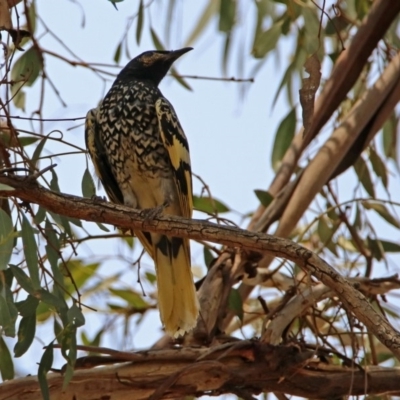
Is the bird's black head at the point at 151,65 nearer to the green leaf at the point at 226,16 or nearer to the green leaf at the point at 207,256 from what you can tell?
the green leaf at the point at 226,16

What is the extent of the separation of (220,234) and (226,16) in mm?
1464

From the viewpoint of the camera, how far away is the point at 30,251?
7.31 ft

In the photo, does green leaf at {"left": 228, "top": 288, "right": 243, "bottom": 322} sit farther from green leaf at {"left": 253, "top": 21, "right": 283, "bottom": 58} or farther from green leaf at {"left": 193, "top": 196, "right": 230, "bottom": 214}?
green leaf at {"left": 253, "top": 21, "right": 283, "bottom": 58}

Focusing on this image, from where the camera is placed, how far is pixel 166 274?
3047 mm

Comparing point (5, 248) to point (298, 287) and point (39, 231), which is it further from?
point (298, 287)

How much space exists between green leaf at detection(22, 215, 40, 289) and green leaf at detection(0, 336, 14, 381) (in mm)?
362

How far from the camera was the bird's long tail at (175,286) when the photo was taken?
286 cm

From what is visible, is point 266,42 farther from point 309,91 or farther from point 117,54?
point 309,91

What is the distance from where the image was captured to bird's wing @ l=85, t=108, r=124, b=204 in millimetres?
3291

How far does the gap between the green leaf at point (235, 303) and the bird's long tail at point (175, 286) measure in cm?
15

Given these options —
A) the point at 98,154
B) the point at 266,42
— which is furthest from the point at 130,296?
the point at 266,42

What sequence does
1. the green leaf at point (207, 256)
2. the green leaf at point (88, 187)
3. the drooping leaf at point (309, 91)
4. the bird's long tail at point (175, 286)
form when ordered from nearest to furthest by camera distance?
1. the drooping leaf at point (309, 91)
2. the green leaf at point (88, 187)
3. the bird's long tail at point (175, 286)
4. the green leaf at point (207, 256)

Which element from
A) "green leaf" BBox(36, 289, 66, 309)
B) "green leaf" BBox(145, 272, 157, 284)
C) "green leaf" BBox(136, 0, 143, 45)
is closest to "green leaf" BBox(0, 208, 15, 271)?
"green leaf" BBox(36, 289, 66, 309)

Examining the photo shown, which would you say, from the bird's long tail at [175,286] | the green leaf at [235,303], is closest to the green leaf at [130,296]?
the bird's long tail at [175,286]
